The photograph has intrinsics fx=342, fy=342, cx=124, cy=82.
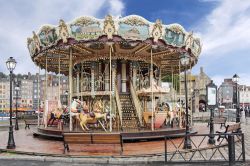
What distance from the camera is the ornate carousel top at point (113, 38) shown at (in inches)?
648

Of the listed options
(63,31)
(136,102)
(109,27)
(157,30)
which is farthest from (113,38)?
(136,102)

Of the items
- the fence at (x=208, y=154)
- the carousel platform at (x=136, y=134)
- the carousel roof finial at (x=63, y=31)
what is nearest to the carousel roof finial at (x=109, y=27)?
the carousel roof finial at (x=63, y=31)

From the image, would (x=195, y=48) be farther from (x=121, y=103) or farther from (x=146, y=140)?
(x=146, y=140)

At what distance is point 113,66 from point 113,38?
14.8 feet

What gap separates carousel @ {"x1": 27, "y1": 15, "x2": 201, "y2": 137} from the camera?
16719 millimetres

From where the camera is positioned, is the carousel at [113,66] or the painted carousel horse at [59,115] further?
the painted carousel horse at [59,115]

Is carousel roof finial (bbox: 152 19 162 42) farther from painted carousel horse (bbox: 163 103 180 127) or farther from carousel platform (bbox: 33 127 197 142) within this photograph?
painted carousel horse (bbox: 163 103 180 127)

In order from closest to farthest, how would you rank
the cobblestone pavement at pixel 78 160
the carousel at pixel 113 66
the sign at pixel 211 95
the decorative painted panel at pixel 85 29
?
the cobblestone pavement at pixel 78 160 < the decorative painted panel at pixel 85 29 < the carousel at pixel 113 66 < the sign at pixel 211 95

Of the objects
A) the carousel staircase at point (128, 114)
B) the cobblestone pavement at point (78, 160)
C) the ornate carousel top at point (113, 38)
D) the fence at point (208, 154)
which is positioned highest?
the ornate carousel top at point (113, 38)

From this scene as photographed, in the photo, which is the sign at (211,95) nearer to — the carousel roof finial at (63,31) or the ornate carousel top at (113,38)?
the ornate carousel top at (113,38)

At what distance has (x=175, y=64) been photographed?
26266 millimetres

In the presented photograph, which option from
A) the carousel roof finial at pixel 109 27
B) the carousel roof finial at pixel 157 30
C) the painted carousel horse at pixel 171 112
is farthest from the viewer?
the painted carousel horse at pixel 171 112

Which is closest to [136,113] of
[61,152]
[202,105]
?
[61,152]

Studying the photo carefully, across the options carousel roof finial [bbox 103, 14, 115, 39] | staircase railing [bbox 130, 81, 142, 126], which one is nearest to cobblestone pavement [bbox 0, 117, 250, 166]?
carousel roof finial [bbox 103, 14, 115, 39]
